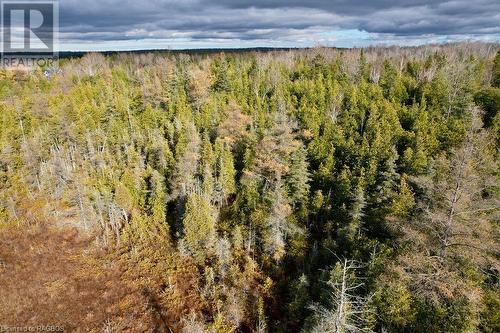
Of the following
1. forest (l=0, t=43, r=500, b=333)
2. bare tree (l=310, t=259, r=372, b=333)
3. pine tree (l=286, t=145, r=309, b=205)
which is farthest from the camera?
pine tree (l=286, t=145, r=309, b=205)

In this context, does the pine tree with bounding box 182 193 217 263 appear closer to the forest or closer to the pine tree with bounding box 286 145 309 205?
the forest

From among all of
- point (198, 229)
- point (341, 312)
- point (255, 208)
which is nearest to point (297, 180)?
point (255, 208)

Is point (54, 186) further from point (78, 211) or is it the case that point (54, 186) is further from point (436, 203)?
point (436, 203)

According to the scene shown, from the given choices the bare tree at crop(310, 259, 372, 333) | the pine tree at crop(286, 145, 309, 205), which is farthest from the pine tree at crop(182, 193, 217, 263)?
the bare tree at crop(310, 259, 372, 333)

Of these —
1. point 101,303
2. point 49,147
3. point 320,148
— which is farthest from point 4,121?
point 320,148

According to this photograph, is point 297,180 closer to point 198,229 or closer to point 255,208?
point 255,208

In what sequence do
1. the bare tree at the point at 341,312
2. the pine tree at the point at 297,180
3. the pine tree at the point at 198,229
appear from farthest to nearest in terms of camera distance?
the pine tree at the point at 297,180 → the pine tree at the point at 198,229 → the bare tree at the point at 341,312

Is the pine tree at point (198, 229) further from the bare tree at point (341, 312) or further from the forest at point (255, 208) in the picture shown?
the bare tree at point (341, 312)

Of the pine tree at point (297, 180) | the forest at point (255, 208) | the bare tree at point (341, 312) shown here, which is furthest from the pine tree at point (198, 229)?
the bare tree at point (341, 312)
